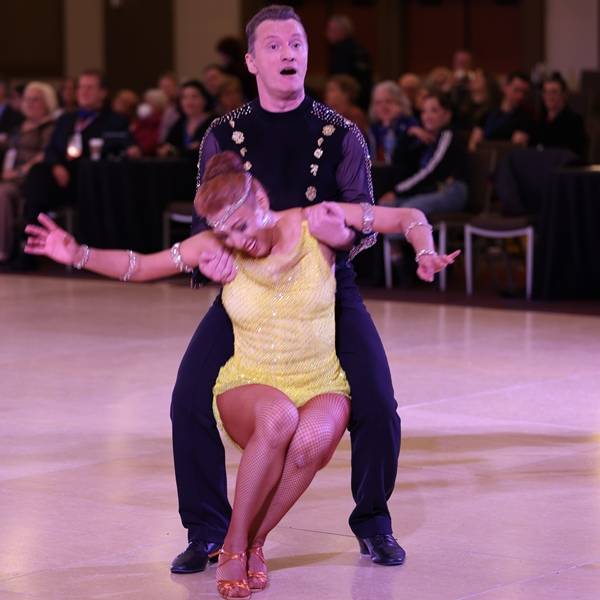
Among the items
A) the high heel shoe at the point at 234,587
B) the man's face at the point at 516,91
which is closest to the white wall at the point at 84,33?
the man's face at the point at 516,91

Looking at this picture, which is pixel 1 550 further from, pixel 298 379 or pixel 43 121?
pixel 43 121

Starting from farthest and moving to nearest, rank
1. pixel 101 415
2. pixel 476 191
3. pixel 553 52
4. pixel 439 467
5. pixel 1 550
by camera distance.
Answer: pixel 553 52
pixel 476 191
pixel 101 415
pixel 439 467
pixel 1 550

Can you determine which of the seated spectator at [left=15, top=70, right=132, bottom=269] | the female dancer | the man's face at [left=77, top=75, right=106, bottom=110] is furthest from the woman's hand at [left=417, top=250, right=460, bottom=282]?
the man's face at [left=77, top=75, right=106, bottom=110]

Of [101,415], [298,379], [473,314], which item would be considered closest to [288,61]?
[298,379]

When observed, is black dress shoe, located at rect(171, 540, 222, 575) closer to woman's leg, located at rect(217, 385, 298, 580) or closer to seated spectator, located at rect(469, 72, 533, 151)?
woman's leg, located at rect(217, 385, 298, 580)

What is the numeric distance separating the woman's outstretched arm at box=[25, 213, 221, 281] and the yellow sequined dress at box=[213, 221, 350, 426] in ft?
0.40

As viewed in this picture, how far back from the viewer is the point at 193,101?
13117mm

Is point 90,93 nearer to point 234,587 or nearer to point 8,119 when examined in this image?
point 8,119

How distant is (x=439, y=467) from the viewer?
5.68 meters

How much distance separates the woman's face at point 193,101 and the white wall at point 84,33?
960 cm

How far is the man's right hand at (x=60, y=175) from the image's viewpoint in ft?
43.1

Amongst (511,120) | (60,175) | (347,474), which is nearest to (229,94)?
(60,175)

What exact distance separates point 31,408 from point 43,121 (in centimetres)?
734

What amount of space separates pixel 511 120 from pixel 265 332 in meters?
9.78
